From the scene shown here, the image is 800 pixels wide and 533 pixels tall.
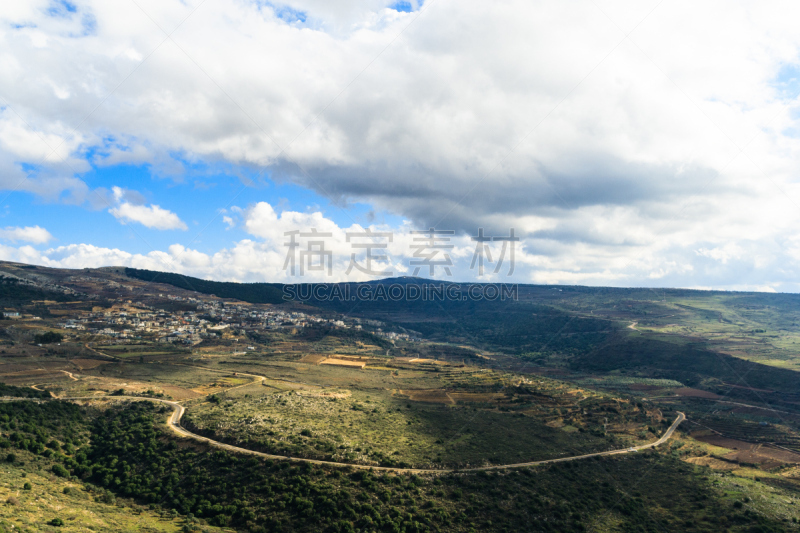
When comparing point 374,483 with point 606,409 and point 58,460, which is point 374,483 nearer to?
point 58,460

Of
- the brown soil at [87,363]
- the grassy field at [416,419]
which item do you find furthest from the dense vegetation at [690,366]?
the brown soil at [87,363]

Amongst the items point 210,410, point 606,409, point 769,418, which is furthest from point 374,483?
point 769,418

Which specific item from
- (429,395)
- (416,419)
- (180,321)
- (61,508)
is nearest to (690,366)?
(429,395)

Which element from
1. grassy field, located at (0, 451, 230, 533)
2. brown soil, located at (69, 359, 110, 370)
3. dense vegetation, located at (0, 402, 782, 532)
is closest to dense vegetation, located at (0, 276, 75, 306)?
brown soil, located at (69, 359, 110, 370)

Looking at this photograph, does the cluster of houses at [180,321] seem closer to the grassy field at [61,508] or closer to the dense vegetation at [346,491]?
the dense vegetation at [346,491]

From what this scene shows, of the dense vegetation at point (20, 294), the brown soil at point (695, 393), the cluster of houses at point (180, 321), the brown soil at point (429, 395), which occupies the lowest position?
the brown soil at point (695, 393)

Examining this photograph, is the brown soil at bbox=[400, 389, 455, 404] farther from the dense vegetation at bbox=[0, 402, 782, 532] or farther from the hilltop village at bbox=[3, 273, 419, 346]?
the hilltop village at bbox=[3, 273, 419, 346]

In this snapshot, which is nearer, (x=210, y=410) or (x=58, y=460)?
(x=58, y=460)

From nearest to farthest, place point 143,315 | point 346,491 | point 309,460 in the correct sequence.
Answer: point 346,491 < point 309,460 < point 143,315

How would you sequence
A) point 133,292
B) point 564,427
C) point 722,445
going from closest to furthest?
point 564,427 → point 722,445 → point 133,292

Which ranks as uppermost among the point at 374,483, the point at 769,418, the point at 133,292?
the point at 133,292

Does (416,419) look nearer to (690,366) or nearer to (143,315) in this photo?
(690,366)
